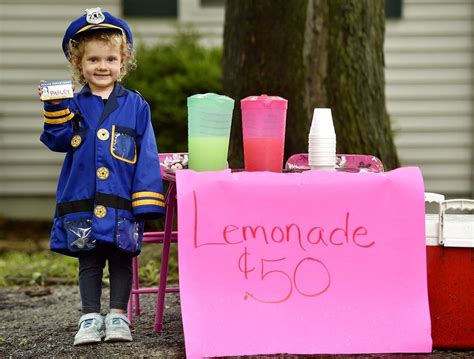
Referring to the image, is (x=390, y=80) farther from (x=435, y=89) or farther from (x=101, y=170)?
(x=101, y=170)

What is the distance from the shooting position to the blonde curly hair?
4047mm

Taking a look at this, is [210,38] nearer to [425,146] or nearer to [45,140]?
[425,146]

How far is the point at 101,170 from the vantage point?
391 centimetres

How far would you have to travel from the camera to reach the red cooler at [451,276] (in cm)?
381

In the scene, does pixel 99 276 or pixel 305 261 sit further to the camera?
pixel 99 276

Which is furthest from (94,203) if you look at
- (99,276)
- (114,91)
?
(114,91)

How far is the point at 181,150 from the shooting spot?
8656 mm

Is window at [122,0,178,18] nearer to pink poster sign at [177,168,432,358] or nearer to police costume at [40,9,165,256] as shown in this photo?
police costume at [40,9,165,256]

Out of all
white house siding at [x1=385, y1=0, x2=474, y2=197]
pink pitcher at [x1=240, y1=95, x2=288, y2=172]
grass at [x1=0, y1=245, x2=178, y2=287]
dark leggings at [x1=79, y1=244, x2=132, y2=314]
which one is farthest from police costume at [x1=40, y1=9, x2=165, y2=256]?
white house siding at [x1=385, y1=0, x2=474, y2=197]

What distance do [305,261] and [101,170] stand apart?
0.90 m

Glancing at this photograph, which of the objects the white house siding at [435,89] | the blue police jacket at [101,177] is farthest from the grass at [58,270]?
the white house siding at [435,89]

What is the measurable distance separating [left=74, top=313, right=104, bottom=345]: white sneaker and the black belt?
0.47m

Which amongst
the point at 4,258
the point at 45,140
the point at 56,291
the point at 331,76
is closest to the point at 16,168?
the point at 4,258

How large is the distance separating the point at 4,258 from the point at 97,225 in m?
4.58
